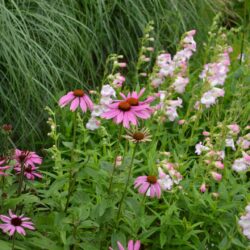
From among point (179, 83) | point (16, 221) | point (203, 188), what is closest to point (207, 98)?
point (179, 83)

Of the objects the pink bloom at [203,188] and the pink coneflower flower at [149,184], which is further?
the pink bloom at [203,188]

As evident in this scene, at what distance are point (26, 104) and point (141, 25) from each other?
41.8 inches

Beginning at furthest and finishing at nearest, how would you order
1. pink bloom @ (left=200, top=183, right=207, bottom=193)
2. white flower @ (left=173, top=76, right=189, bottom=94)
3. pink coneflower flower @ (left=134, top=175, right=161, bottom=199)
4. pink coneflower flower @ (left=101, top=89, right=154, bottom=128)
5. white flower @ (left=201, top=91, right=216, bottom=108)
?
white flower @ (left=173, top=76, right=189, bottom=94) → white flower @ (left=201, top=91, right=216, bottom=108) → pink bloom @ (left=200, top=183, right=207, bottom=193) → pink coneflower flower @ (left=134, top=175, right=161, bottom=199) → pink coneflower flower @ (left=101, top=89, right=154, bottom=128)

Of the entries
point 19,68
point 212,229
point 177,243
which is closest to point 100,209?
point 177,243

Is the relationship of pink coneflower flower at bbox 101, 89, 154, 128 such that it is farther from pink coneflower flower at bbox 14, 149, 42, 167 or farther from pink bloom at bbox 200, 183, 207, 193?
pink bloom at bbox 200, 183, 207, 193

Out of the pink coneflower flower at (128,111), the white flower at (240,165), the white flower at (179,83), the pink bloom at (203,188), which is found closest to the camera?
the pink coneflower flower at (128,111)

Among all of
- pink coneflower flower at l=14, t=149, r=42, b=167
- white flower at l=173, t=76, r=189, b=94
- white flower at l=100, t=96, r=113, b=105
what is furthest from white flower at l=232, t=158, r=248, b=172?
pink coneflower flower at l=14, t=149, r=42, b=167

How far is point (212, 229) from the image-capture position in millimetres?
2355

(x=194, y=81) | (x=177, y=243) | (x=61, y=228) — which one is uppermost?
(x=61, y=228)

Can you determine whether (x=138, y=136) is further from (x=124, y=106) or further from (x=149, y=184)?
(x=149, y=184)

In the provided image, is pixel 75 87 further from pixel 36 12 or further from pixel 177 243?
pixel 177 243

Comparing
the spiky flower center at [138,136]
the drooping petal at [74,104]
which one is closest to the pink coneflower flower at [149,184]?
the spiky flower center at [138,136]

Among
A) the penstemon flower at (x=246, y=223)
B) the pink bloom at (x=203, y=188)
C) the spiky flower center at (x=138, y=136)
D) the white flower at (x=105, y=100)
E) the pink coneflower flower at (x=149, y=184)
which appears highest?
the spiky flower center at (x=138, y=136)

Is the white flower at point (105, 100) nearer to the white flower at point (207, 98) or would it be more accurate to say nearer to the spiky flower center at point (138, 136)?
the white flower at point (207, 98)
